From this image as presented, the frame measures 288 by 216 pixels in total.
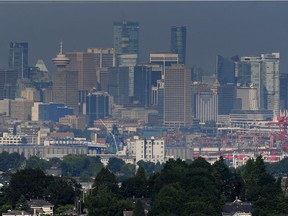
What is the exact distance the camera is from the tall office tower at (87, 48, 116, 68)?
162 metres

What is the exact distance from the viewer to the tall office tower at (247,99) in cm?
15425

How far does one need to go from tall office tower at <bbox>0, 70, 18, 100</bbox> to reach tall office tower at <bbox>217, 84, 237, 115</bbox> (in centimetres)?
1315

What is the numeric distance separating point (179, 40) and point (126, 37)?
6030 millimetres

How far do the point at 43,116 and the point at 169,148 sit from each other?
1046 inches

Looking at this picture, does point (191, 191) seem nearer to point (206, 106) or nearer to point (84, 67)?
point (206, 106)

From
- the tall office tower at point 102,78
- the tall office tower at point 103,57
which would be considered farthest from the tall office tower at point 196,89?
the tall office tower at point 103,57

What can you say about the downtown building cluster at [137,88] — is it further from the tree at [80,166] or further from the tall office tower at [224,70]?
the tree at [80,166]

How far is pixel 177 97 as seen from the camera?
151250mm

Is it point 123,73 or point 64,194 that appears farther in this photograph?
point 123,73

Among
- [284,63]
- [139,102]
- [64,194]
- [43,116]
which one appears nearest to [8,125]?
[43,116]

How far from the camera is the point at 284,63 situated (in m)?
159

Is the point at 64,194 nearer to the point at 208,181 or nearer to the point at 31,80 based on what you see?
the point at 208,181

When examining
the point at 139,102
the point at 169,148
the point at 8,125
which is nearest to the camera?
the point at 169,148

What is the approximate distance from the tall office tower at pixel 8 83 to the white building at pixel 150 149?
32.9 metres
